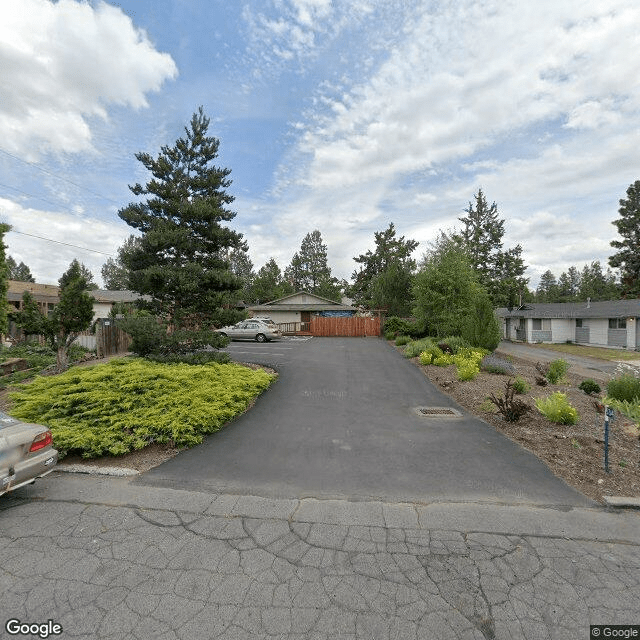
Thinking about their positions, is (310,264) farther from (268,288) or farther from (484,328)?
(484,328)

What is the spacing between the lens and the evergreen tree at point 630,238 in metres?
33.0

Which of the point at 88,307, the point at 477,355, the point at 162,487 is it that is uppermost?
the point at 88,307

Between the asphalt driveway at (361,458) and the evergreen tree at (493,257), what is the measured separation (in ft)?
94.6

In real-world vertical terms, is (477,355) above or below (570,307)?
below

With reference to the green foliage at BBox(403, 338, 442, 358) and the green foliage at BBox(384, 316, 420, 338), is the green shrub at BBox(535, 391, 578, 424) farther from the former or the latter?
the green foliage at BBox(384, 316, 420, 338)

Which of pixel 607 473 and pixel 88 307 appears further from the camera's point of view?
pixel 88 307

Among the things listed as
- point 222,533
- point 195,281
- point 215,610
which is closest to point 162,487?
point 222,533

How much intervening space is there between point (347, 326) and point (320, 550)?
88.5ft

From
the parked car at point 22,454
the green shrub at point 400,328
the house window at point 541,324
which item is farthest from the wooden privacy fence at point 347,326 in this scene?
the parked car at point 22,454

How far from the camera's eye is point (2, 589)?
2.68 meters

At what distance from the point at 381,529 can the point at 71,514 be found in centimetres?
348

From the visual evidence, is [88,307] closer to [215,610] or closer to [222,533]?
[222,533]

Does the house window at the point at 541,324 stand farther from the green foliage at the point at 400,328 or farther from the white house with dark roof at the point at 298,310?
the white house with dark roof at the point at 298,310

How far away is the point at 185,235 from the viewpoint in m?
10.1
